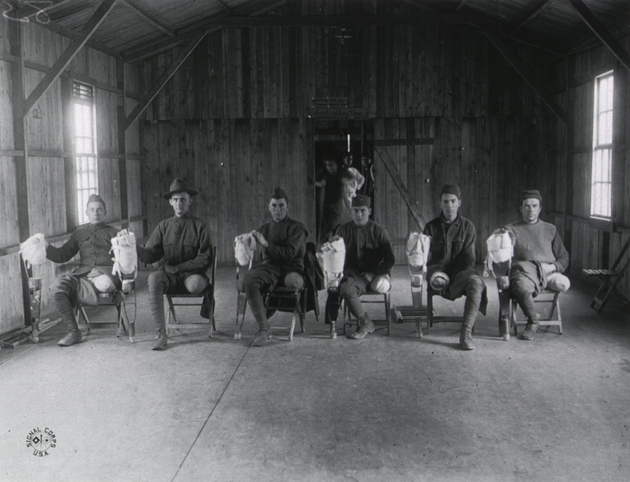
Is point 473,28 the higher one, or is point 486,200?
point 473,28

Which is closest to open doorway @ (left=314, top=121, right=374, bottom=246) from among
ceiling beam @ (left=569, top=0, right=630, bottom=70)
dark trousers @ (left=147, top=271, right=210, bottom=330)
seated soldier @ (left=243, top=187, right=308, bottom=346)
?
seated soldier @ (left=243, top=187, right=308, bottom=346)

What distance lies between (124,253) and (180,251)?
634 millimetres

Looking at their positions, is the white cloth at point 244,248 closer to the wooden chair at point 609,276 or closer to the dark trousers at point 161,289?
the dark trousers at point 161,289

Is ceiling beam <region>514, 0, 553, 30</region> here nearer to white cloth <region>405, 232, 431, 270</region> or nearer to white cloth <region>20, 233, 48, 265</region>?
white cloth <region>405, 232, 431, 270</region>

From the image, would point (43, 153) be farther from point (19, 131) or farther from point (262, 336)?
point (262, 336)

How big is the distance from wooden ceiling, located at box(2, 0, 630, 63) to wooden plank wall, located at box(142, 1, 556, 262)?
0.83ft

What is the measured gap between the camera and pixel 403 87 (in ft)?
35.6

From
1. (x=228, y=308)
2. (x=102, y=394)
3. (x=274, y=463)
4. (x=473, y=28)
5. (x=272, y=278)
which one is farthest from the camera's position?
(x=473, y=28)

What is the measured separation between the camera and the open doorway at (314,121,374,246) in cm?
954

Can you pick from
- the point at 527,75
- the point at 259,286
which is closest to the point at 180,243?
the point at 259,286

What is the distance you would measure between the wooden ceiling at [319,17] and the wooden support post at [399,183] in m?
2.16

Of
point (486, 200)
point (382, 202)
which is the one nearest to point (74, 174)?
point (382, 202)

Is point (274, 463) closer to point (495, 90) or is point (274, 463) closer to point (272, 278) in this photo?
point (272, 278)

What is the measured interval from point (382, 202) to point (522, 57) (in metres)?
3.28
